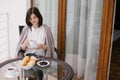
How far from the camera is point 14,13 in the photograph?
129 inches

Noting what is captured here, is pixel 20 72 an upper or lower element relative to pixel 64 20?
lower

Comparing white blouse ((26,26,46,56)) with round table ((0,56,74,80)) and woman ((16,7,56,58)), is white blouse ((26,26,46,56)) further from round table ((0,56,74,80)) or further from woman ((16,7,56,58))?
round table ((0,56,74,80))

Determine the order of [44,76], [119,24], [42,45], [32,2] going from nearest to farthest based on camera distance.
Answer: [44,76] < [42,45] < [32,2] < [119,24]

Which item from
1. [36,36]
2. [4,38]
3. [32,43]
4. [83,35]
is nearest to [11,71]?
[32,43]

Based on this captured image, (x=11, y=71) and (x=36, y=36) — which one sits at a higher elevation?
(x=36, y=36)

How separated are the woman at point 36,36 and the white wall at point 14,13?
1.92ft

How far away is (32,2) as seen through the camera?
10.4 ft

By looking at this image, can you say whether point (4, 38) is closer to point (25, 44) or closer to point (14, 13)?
point (14, 13)

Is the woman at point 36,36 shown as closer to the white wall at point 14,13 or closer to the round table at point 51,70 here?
the round table at point 51,70

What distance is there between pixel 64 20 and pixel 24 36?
64 cm

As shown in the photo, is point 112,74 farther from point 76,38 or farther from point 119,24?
point 119,24

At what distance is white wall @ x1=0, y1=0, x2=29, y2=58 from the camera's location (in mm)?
3217

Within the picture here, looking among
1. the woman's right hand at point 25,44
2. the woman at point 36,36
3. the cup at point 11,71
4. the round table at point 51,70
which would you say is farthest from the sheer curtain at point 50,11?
the cup at point 11,71

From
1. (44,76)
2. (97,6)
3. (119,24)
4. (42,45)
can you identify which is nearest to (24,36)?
(42,45)
